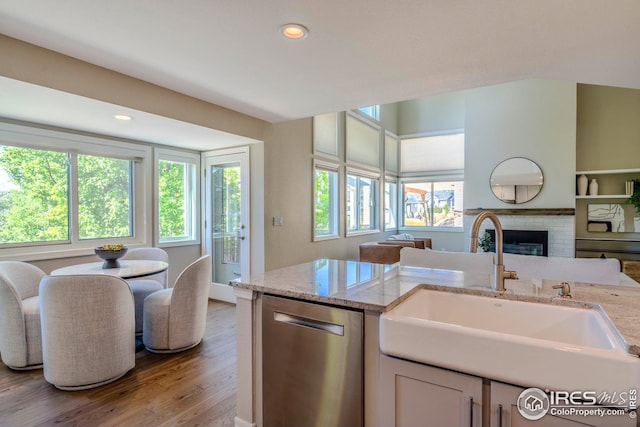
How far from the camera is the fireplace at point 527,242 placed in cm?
573

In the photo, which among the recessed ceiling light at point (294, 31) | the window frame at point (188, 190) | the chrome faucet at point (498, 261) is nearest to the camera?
the chrome faucet at point (498, 261)

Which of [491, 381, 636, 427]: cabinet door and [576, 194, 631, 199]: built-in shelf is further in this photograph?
[576, 194, 631, 199]: built-in shelf

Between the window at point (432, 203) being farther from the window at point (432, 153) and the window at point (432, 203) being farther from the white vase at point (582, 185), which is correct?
the white vase at point (582, 185)

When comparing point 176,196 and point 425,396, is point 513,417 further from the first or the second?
point 176,196

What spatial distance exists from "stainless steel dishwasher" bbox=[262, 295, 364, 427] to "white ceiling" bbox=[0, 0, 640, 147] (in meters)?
1.60

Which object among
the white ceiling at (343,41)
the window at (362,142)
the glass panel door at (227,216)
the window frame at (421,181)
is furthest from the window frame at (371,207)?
the white ceiling at (343,41)

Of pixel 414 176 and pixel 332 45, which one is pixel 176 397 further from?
pixel 414 176

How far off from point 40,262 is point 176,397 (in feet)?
7.23

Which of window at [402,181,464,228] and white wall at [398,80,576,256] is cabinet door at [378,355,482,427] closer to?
white wall at [398,80,576,256]

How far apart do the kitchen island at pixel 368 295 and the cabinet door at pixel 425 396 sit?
0.27ft

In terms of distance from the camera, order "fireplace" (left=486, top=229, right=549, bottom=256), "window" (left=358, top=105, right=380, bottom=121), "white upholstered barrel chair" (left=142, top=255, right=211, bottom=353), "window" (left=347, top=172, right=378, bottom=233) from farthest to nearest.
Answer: "window" (left=358, top=105, right=380, bottom=121) < "window" (left=347, top=172, right=378, bottom=233) < "fireplace" (left=486, top=229, right=549, bottom=256) < "white upholstered barrel chair" (left=142, top=255, right=211, bottom=353)

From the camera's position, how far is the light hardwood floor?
1.97 m

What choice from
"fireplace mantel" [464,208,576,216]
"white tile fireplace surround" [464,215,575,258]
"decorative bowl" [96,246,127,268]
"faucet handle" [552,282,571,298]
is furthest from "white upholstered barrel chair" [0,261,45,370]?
"fireplace mantel" [464,208,576,216]

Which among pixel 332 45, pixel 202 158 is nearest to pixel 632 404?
pixel 332 45
